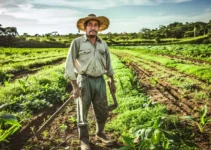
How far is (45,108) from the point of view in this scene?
6031mm

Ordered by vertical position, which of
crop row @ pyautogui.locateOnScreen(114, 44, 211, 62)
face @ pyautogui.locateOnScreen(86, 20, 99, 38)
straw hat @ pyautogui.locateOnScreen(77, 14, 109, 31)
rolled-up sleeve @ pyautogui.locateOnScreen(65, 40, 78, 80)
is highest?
straw hat @ pyautogui.locateOnScreen(77, 14, 109, 31)

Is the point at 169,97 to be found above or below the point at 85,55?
below

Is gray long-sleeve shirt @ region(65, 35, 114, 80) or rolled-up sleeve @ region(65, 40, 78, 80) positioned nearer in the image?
rolled-up sleeve @ region(65, 40, 78, 80)

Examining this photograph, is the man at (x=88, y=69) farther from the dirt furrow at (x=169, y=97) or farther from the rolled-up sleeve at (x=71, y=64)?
the dirt furrow at (x=169, y=97)

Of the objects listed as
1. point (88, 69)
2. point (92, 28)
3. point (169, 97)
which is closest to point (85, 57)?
point (88, 69)

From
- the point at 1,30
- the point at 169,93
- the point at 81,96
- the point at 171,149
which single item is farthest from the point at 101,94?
the point at 1,30

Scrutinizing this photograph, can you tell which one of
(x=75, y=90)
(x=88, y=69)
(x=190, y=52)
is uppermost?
(x=88, y=69)

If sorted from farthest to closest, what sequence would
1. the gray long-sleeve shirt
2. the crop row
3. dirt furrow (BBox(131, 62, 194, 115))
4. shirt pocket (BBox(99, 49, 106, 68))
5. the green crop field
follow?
the crop row, dirt furrow (BBox(131, 62, 194, 115)), shirt pocket (BBox(99, 49, 106, 68)), the gray long-sleeve shirt, the green crop field

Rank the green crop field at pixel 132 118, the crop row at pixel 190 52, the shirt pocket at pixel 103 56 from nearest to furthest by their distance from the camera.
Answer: the green crop field at pixel 132 118
the shirt pocket at pixel 103 56
the crop row at pixel 190 52

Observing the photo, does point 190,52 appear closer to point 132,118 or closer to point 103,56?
point 132,118

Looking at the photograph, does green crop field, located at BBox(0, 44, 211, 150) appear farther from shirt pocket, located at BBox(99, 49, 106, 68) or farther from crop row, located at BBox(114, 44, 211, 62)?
crop row, located at BBox(114, 44, 211, 62)

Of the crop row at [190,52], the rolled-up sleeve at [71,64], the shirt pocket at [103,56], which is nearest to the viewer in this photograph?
the rolled-up sleeve at [71,64]

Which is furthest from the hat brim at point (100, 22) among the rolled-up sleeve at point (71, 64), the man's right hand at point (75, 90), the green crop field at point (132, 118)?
the green crop field at point (132, 118)

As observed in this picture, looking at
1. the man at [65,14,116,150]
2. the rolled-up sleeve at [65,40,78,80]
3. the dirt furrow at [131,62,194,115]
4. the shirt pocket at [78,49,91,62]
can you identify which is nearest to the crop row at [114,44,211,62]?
the dirt furrow at [131,62,194,115]
